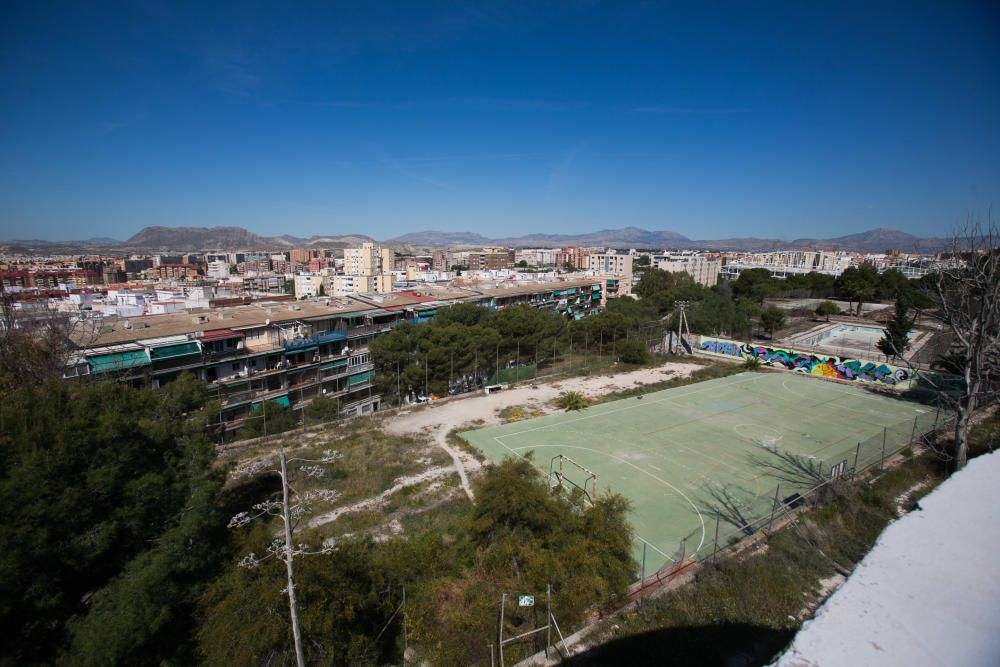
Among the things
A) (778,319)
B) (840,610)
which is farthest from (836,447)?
(778,319)

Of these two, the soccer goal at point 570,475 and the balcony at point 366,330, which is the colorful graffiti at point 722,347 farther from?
the balcony at point 366,330

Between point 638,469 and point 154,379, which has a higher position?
point 154,379

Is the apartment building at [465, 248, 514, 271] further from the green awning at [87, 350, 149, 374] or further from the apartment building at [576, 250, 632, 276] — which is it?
the green awning at [87, 350, 149, 374]

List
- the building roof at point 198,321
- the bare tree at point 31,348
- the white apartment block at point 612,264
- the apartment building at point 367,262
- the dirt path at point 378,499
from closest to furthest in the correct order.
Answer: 1. the dirt path at point 378,499
2. the bare tree at point 31,348
3. the building roof at point 198,321
4. the white apartment block at point 612,264
5. the apartment building at point 367,262

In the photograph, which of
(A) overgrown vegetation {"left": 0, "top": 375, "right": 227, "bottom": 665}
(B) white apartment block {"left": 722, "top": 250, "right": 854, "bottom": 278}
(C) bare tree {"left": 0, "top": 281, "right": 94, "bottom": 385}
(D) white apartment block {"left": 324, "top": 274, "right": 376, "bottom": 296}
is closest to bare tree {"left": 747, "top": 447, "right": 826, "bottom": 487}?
(A) overgrown vegetation {"left": 0, "top": 375, "right": 227, "bottom": 665}

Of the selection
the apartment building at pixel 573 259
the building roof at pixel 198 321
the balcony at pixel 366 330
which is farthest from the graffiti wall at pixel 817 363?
the apartment building at pixel 573 259

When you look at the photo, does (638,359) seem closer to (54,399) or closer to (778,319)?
(778,319)
